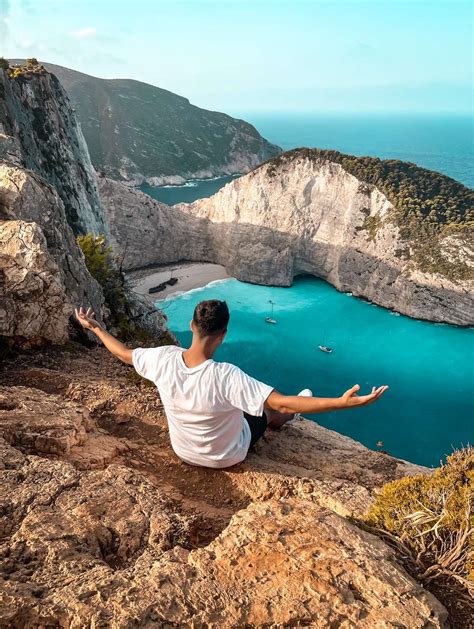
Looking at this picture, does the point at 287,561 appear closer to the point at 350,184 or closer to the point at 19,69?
the point at 19,69

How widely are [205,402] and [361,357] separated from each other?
28.5 metres

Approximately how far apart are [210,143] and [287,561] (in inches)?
5229

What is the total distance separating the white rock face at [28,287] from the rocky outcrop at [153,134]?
98905 millimetres

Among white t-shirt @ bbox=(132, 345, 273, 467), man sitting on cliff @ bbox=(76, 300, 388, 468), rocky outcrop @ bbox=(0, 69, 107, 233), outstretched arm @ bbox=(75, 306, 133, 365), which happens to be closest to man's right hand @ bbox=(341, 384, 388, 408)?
man sitting on cliff @ bbox=(76, 300, 388, 468)

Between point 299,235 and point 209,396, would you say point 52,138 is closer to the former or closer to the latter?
point 299,235

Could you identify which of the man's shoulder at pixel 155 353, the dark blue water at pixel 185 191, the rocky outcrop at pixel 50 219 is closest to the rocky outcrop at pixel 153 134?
the dark blue water at pixel 185 191

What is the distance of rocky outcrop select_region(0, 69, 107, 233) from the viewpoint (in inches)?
895

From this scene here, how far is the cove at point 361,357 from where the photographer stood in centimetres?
2448

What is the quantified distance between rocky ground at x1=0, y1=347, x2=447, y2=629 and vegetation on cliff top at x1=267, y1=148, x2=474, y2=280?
35166 mm

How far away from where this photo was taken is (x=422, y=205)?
1566 inches

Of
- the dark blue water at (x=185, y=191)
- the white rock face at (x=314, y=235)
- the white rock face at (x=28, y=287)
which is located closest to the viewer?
the white rock face at (x=28, y=287)

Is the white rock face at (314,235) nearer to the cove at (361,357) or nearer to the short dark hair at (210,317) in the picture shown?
the cove at (361,357)

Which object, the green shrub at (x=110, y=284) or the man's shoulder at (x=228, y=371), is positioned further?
the green shrub at (x=110, y=284)

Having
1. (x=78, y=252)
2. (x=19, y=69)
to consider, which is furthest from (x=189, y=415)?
(x=19, y=69)
